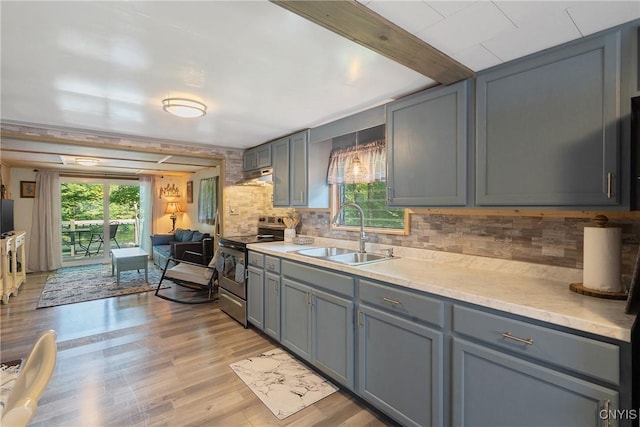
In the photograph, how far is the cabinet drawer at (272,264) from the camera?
2.81 metres

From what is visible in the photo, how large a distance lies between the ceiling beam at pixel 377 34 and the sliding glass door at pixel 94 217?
7.56 meters

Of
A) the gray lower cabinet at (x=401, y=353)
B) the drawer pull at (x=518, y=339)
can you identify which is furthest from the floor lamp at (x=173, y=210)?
the drawer pull at (x=518, y=339)

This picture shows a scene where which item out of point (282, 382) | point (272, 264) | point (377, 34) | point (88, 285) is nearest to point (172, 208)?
point (88, 285)

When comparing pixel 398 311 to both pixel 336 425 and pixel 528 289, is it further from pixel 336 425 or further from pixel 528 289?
pixel 336 425

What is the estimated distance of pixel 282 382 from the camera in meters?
2.28

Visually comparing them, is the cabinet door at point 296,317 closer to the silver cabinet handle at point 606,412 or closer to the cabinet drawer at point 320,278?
the cabinet drawer at point 320,278

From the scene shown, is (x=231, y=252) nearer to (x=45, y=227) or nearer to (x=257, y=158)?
(x=257, y=158)

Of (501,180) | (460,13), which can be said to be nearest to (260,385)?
(501,180)

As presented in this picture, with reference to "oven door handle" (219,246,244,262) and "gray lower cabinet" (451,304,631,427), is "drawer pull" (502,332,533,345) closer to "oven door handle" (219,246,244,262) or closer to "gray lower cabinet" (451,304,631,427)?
"gray lower cabinet" (451,304,631,427)

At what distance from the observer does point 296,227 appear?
3.84m

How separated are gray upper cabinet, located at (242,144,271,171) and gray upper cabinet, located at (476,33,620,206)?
2.66 meters

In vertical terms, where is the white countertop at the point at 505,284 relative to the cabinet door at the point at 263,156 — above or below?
below

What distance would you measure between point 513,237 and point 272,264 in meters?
2.00

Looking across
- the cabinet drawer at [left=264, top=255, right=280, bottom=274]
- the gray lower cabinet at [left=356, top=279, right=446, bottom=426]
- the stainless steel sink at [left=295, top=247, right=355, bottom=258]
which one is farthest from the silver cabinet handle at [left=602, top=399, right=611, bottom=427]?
the cabinet drawer at [left=264, top=255, right=280, bottom=274]
